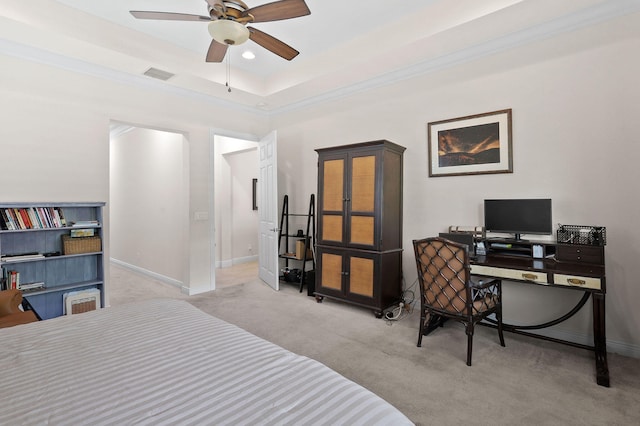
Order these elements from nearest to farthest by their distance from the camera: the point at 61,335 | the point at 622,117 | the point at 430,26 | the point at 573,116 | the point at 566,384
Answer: the point at 61,335 < the point at 566,384 < the point at 622,117 < the point at 573,116 < the point at 430,26

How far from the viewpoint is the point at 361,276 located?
12.3ft

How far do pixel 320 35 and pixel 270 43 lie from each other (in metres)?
→ 1.25

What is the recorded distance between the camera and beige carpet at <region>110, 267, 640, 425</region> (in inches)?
77.2

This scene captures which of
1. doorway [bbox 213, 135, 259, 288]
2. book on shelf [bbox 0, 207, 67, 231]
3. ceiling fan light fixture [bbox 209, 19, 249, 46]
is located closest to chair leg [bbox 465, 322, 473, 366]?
ceiling fan light fixture [bbox 209, 19, 249, 46]

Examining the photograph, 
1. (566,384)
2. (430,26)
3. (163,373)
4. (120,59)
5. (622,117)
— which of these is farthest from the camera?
(120,59)

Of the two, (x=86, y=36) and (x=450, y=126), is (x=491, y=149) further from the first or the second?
(x=86, y=36)

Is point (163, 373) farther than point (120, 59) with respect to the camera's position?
No

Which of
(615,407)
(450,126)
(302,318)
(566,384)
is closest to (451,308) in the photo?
(566,384)

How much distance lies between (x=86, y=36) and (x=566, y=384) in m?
5.12

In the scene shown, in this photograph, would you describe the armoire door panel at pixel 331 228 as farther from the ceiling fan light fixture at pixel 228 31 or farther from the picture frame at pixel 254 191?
the picture frame at pixel 254 191

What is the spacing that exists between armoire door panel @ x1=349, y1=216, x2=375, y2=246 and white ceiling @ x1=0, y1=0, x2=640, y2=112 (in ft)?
5.87

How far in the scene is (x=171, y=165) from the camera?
203 inches

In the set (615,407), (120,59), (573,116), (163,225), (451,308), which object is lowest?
(615,407)

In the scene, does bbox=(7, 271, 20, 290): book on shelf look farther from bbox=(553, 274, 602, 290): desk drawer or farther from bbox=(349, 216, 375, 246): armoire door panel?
bbox=(553, 274, 602, 290): desk drawer
